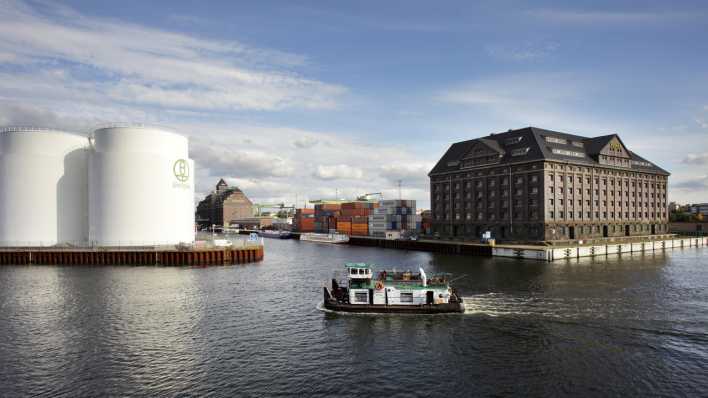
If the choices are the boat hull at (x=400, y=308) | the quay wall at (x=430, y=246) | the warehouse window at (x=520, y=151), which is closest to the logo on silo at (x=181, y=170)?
the boat hull at (x=400, y=308)

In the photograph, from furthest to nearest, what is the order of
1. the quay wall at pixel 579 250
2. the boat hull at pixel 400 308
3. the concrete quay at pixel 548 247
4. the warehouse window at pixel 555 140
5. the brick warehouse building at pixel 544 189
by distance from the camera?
the warehouse window at pixel 555 140
the brick warehouse building at pixel 544 189
the concrete quay at pixel 548 247
the quay wall at pixel 579 250
the boat hull at pixel 400 308

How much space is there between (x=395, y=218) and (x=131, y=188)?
102m

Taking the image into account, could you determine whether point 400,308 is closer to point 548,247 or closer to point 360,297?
point 360,297

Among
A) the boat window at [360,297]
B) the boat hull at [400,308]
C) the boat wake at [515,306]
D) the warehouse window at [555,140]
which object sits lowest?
the boat wake at [515,306]

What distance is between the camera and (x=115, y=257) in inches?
3334

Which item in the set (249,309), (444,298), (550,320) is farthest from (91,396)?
(550,320)

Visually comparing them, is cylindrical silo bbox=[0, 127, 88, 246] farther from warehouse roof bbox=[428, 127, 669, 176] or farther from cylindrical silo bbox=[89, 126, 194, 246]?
warehouse roof bbox=[428, 127, 669, 176]

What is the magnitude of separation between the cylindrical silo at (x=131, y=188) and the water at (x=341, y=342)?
30924 millimetres

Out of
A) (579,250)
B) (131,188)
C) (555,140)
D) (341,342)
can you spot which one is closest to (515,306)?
(341,342)

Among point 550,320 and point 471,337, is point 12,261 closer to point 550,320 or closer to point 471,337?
point 471,337

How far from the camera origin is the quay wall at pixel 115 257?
3334 inches

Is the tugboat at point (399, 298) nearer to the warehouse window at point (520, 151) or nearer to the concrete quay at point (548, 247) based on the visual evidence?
the concrete quay at point (548, 247)

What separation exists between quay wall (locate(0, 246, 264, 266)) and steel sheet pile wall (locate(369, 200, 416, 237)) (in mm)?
87999

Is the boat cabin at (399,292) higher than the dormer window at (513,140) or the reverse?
the reverse
